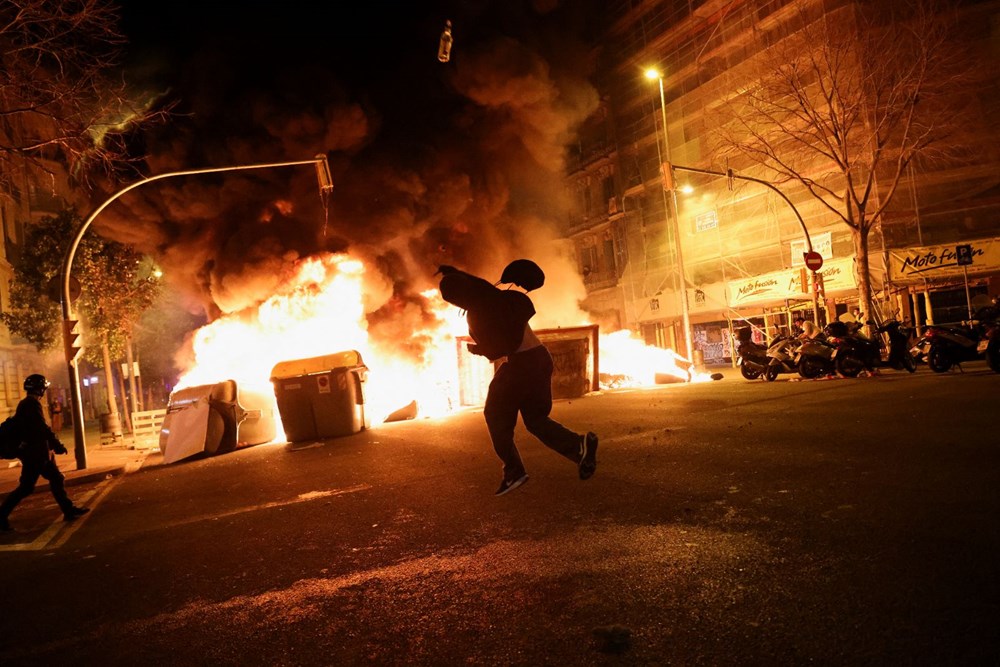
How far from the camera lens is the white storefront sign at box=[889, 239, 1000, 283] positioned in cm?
1994

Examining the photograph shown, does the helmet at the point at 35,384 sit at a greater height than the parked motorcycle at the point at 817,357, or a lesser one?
greater

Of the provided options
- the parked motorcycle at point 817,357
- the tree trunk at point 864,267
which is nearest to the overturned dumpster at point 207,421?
the parked motorcycle at point 817,357

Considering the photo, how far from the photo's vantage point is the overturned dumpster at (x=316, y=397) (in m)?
13.5

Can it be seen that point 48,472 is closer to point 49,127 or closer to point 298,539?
point 298,539

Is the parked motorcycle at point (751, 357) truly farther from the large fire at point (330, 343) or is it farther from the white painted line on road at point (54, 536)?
the white painted line on road at point (54, 536)

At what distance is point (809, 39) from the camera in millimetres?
19016

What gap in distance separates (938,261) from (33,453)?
907 inches

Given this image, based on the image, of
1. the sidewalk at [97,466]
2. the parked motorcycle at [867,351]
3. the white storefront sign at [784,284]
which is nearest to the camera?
the sidewalk at [97,466]

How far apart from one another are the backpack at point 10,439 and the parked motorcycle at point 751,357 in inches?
545

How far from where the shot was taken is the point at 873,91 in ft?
63.7

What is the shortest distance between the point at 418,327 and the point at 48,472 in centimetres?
1399

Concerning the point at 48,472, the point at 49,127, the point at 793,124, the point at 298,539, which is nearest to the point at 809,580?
the point at 298,539

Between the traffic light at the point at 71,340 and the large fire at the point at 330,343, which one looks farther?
the large fire at the point at 330,343

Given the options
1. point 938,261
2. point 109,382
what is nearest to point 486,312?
point 109,382
